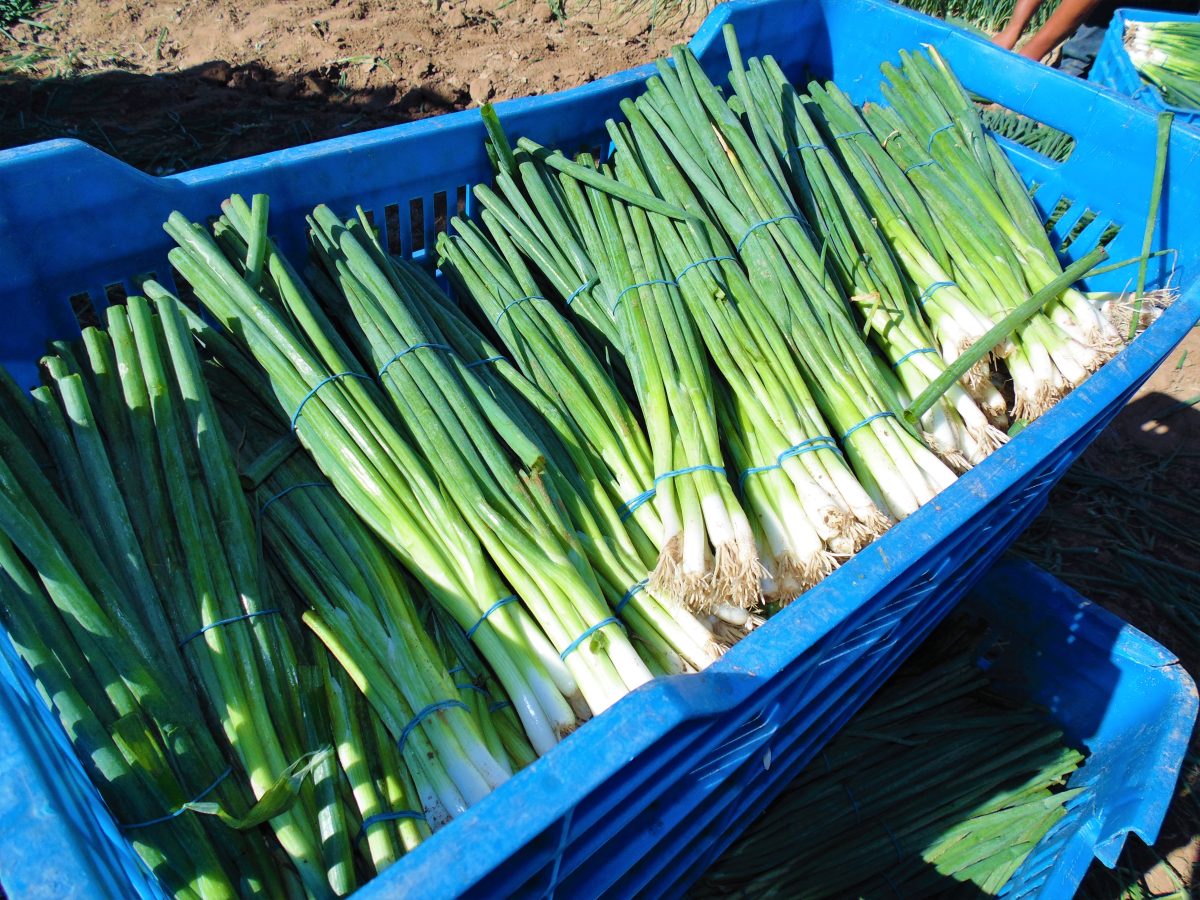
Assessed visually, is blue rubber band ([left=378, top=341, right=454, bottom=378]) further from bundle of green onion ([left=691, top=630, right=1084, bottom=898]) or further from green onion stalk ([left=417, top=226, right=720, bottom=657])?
bundle of green onion ([left=691, top=630, right=1084, bottom=898])

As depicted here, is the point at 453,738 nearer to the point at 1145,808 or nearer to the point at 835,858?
the point at 835,858

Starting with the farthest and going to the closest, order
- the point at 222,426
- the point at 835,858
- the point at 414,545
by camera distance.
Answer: the point at 835,858, the point at 222,426, the point at 414,545

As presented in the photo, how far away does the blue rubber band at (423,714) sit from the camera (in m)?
1.25

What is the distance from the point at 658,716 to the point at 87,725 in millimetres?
716

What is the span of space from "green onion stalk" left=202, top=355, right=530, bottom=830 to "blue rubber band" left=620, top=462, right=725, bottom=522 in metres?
0.46

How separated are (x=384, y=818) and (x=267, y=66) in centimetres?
449

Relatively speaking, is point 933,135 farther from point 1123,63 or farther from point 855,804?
point 1123,63

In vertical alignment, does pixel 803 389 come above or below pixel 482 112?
below

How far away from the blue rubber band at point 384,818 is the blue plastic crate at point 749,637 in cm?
24

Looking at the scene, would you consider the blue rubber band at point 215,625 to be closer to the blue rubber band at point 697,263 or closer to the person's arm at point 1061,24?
the blue rubber band at point 697,263

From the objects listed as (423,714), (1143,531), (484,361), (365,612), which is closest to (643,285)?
(484,361)

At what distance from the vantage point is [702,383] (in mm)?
1681

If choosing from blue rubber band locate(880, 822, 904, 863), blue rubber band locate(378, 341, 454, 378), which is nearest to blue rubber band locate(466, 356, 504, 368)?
blue rubber band locate(378, 341, 454, 378)

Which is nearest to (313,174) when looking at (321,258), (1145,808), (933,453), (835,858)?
(321,258)
